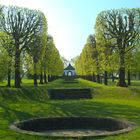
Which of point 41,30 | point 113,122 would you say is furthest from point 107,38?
point 113,122

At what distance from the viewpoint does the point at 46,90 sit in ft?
128

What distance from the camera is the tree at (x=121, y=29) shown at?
148 feet

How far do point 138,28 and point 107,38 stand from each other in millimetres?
4274

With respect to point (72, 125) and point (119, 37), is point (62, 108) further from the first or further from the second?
point (119, 37)

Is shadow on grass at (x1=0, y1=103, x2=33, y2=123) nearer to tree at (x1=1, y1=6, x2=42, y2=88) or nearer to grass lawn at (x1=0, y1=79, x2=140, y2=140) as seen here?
grass lawn at (x1=0, y1=79, x2=140, y2=140)

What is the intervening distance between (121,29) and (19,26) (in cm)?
1311

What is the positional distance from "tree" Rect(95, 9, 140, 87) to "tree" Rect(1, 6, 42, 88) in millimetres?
8826

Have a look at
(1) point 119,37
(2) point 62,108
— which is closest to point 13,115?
(2) point 62,108

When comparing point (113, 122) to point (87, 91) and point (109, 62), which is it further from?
point (109, 62)

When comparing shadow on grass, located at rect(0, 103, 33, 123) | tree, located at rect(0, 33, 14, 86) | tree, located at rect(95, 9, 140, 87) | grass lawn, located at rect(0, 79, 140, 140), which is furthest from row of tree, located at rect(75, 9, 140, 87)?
shadow on grass, located at rect(0, 103, 33, 123)

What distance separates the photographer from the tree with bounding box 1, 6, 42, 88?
144ft

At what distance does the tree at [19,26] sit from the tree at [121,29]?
8826 millimetres

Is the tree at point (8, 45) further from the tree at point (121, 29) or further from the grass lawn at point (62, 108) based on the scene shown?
the tree at point (121, 29)

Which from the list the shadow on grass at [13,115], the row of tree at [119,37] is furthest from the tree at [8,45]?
the shadow on grass at [13,115]
